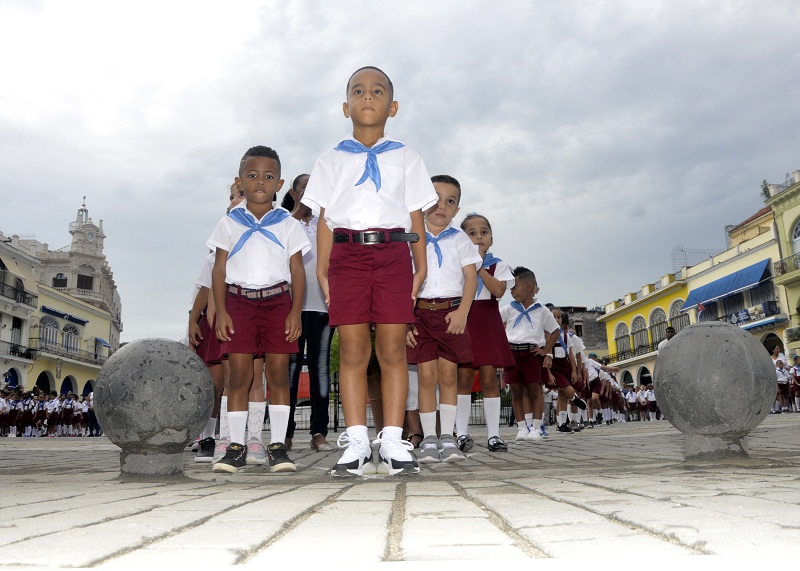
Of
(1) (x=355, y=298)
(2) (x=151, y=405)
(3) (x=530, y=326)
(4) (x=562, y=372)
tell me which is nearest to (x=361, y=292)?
(1) (x=355, y=298)

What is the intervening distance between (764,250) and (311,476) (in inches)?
1583

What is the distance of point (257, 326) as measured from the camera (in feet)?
15.8

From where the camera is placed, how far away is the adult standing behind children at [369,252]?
3938mm

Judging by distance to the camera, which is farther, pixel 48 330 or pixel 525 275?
pixel 48 330

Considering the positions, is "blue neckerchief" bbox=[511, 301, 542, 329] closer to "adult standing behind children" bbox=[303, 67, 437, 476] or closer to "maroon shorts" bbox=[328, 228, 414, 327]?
"adult standing behind children" bbox=[303, 67, 437, 476]

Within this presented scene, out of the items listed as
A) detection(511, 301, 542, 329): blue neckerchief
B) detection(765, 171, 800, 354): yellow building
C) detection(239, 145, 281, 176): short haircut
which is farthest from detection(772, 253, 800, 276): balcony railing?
detection(239, 145, 281, 176): short haircut

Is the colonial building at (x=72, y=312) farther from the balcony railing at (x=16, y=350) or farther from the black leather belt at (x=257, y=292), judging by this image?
the black leather belt at (x=257, y=292)

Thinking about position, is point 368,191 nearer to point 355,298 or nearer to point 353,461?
point 355,298

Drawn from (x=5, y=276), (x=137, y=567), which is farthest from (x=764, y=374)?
(x=5, y=276)

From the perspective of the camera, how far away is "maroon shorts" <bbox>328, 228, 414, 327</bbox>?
394 centimetres

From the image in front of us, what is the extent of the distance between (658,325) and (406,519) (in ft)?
164

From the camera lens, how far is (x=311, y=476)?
3.98 m

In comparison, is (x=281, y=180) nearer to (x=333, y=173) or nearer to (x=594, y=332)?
(x=333, y=173)

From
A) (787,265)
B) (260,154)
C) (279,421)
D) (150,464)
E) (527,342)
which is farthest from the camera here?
(787,265)
